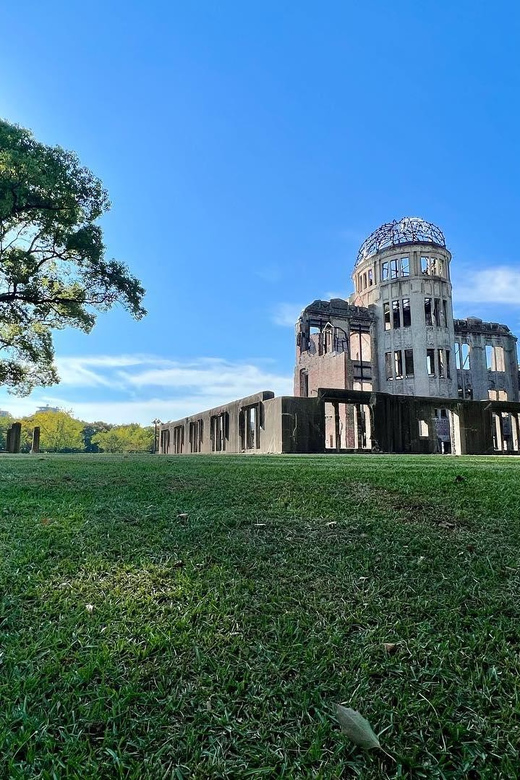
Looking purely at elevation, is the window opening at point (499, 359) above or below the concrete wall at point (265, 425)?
above

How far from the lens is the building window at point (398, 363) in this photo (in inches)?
1372

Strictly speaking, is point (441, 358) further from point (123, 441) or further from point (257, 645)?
point (123, 441)

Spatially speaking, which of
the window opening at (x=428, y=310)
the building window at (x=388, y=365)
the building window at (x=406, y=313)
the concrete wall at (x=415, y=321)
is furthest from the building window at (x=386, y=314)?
the window opening at (x=428, y=310)

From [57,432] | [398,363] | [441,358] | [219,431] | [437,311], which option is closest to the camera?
[219,431]

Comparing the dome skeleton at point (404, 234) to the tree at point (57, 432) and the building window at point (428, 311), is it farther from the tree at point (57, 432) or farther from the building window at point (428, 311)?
the tree at point (57, 432)

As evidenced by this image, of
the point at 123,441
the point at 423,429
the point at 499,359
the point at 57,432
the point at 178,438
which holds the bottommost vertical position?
the point at 423,429

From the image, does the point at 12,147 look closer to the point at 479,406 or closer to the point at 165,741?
the point at 479,406

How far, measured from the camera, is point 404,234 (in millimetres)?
36094

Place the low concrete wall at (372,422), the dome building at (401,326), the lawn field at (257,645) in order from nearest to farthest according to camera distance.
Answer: the lawn field at (257,645) → the low concrete wall at (372,422) → the dome building at (401,326)

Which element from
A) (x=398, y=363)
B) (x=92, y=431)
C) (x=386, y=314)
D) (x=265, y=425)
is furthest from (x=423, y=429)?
(x=92, y=431)

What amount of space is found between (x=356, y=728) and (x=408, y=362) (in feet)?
115

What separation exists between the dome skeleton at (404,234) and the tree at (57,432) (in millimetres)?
36721

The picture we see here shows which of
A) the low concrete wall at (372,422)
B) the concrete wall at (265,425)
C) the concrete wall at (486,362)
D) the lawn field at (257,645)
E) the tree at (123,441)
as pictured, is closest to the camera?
the lawn field at (257,645)

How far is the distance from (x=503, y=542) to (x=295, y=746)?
1870mm
